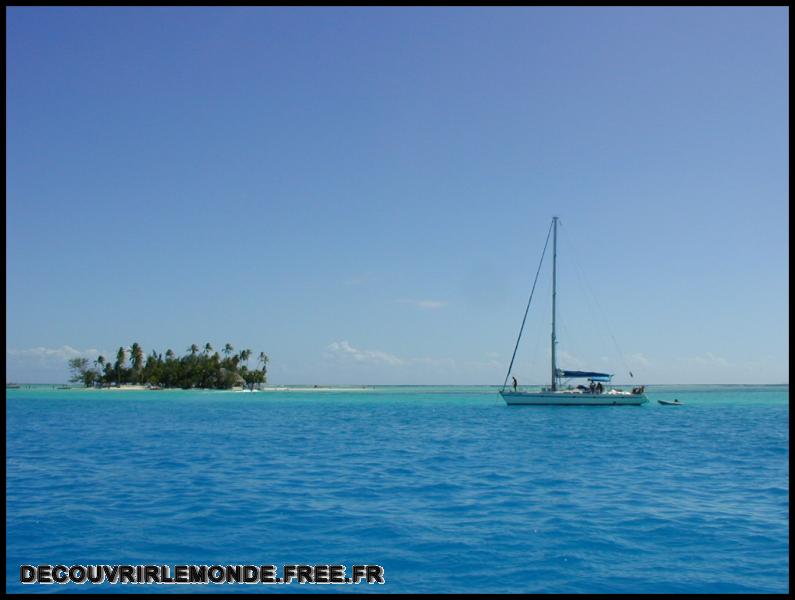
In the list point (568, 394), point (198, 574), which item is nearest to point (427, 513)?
point (198, 574)

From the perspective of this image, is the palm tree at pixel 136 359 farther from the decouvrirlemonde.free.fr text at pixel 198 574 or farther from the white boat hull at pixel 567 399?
the decouvrirlemonde.free.fr text at pixel 198 574

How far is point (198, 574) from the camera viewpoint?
10930 millimetres

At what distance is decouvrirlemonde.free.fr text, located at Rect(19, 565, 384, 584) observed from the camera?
10.5 m

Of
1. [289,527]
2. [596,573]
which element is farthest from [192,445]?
[596,573]

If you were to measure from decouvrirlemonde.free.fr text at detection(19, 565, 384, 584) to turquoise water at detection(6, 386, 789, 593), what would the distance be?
0.28 m

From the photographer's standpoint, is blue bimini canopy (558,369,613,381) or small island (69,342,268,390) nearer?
blue bimini canopy (558,369,613,381)

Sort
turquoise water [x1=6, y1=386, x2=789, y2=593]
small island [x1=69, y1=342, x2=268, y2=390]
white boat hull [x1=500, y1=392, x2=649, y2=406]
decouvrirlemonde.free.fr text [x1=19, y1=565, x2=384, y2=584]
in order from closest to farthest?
1. decouvrirlemonde.free.fr text [x1=19, y1=565, x2=384, y2=584]
2. turquoise water [x1=6, y1=386, x2=789, y2=593]
3. white boat hull [x1=500, y1=392, x2=649, y2=406]
4. small island [x1=69, y1=342, x2=268, y2=390]

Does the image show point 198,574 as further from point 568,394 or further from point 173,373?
point 173,373

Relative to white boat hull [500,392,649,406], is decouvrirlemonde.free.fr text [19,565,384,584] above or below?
below

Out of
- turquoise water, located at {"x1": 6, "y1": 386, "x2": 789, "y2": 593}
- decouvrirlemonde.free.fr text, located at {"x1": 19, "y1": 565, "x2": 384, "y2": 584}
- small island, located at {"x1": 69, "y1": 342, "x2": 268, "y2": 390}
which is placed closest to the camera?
decouvrirlemonde.free.fr text, located at {"x1": 19, "y1": 565, "x2": 384, "y2": 584}

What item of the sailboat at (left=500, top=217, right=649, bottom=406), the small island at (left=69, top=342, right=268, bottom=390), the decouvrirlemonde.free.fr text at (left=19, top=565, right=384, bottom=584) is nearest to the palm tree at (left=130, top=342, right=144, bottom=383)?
the small island at (left=69, top=342, right=268, bottom=390)

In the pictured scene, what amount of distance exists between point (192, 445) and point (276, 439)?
4728 millimetres

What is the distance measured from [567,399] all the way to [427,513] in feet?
174

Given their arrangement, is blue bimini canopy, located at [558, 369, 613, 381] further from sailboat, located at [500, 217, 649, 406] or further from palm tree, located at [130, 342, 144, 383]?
palm tree, located at [130, 342, 144, 383]
